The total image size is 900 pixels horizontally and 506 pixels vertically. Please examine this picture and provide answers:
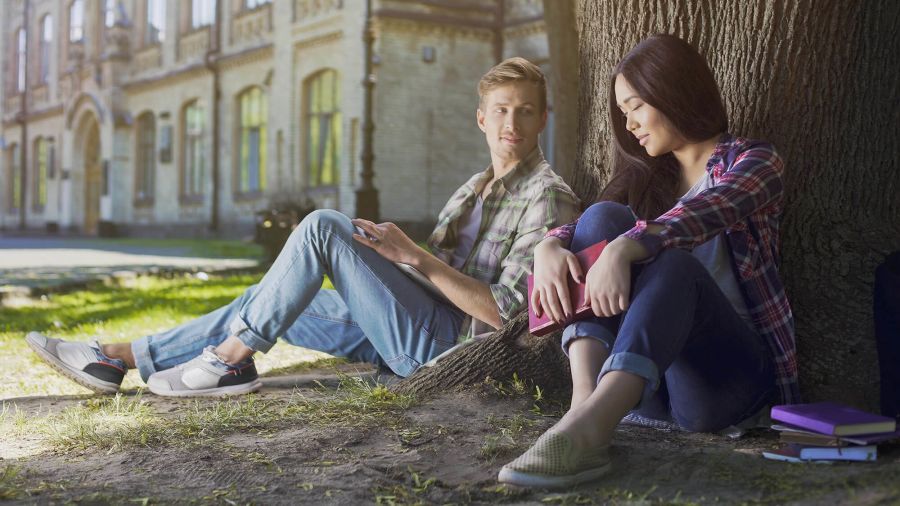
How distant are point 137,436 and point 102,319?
4.31m

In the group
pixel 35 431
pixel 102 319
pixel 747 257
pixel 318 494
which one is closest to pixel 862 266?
pixel 747 257

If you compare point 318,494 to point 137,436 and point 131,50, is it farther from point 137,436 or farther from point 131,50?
point 131,50

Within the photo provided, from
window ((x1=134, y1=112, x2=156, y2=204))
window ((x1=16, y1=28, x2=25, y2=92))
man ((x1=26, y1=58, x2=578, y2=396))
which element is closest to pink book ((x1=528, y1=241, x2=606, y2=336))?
man ((x1=26, y1=58, x2=578, y2=396))

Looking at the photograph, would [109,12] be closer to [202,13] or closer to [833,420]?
[202,13]

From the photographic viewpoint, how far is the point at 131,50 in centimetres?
2984

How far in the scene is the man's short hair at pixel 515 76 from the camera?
Answer: 3.78 metres

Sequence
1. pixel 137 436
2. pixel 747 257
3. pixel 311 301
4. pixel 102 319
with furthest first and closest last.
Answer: pixel 102 319, pixel 311 301, pixel 137 436, pixel 747 257

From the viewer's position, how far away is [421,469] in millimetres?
2980

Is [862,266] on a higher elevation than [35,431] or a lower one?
higher

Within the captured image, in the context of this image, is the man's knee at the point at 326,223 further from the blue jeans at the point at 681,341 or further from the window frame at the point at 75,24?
the window frame at the point at 75,24

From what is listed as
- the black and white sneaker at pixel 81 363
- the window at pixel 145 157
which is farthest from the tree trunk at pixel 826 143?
the window at pixel 145 157

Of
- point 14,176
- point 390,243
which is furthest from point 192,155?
point 390,243

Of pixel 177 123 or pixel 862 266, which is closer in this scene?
pixel 862 266

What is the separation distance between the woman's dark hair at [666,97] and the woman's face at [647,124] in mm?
18
